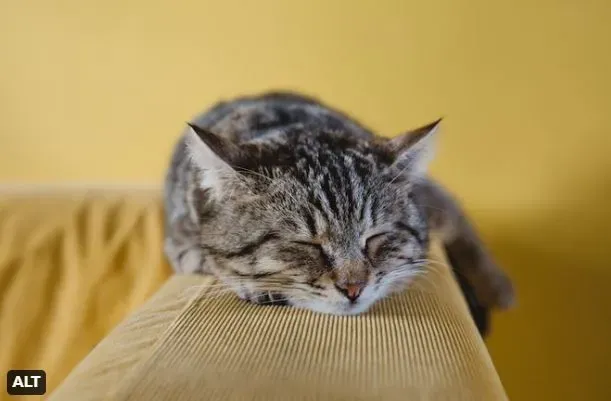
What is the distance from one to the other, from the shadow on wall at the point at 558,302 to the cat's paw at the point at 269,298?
0.79 metres

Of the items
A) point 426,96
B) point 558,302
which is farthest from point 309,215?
point 558,302

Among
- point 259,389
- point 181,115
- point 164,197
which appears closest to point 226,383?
point 259,389

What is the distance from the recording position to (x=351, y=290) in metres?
0.83

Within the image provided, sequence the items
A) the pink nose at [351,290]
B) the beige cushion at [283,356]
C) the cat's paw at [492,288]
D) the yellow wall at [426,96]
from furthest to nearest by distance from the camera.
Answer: the yellow wall at [426,96] < the cat's paw at [492,288] < the pink nose at [351,290] < the beige cushion at [283,356]

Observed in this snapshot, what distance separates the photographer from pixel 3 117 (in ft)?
4.76

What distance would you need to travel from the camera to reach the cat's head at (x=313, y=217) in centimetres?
85

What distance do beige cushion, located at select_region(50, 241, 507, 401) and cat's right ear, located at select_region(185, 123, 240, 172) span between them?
182 millimetres

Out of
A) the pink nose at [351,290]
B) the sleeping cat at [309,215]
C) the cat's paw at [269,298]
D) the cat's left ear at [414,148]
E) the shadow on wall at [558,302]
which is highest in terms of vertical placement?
the cat's left ear at [414,148]

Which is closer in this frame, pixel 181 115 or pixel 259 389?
pixel 259 389

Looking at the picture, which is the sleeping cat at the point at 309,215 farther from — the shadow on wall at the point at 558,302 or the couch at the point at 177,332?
the shadow on wall at the point at 558,302

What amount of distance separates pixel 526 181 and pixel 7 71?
46.2 inches

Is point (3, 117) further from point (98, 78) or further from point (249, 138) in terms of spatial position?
point (249, 138)

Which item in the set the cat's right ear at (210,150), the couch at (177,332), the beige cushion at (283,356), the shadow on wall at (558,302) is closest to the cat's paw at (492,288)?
the couch at (177,332)

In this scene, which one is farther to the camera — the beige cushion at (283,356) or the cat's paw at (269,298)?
the cat's paw at (269,298)
